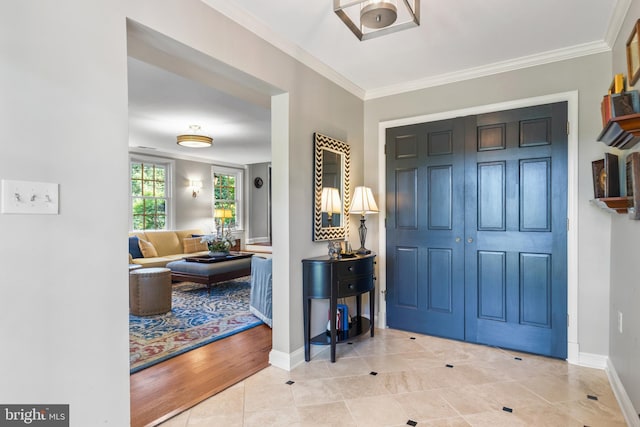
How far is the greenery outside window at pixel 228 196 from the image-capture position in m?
8.21

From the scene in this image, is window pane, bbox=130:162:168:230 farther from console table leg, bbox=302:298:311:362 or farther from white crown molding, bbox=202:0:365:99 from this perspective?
console table leg, bbox=302:298:311:362

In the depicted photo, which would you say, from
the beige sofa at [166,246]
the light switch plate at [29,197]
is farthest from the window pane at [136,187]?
the light switch plate at [29,197]

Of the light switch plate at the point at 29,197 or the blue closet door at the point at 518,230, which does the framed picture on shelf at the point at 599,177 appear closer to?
A: the blue closet door at the point at 518,230

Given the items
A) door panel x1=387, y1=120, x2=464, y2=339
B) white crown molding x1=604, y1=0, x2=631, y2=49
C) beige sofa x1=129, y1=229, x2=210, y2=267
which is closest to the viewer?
white crown molding x1=604, y1=0, x2=631, y2=49

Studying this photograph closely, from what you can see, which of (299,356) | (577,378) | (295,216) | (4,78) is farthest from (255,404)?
(577,378)

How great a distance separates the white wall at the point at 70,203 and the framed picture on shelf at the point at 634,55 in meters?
2.44

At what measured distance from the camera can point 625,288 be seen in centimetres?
218

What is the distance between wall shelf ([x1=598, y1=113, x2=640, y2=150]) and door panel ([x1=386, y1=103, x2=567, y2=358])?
887mm

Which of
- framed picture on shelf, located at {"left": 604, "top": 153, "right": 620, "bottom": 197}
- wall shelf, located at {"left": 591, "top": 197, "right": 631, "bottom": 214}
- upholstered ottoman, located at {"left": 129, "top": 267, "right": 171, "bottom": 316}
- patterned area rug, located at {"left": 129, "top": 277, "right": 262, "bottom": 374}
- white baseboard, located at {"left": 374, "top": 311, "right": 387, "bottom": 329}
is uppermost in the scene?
framed picture on shelf, located at {"left": 604, "top": 153, "right": 620, "bottom": 197}

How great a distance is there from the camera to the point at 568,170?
2779 mm

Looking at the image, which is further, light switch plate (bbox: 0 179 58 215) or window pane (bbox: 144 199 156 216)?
window pane (bbox: 144 199 156 216)

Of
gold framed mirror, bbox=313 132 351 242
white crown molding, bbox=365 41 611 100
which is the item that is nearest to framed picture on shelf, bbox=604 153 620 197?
white crown molding, bbox=365 41 611 100

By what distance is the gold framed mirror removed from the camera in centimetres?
301

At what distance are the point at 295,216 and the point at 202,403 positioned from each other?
56.5 inches
